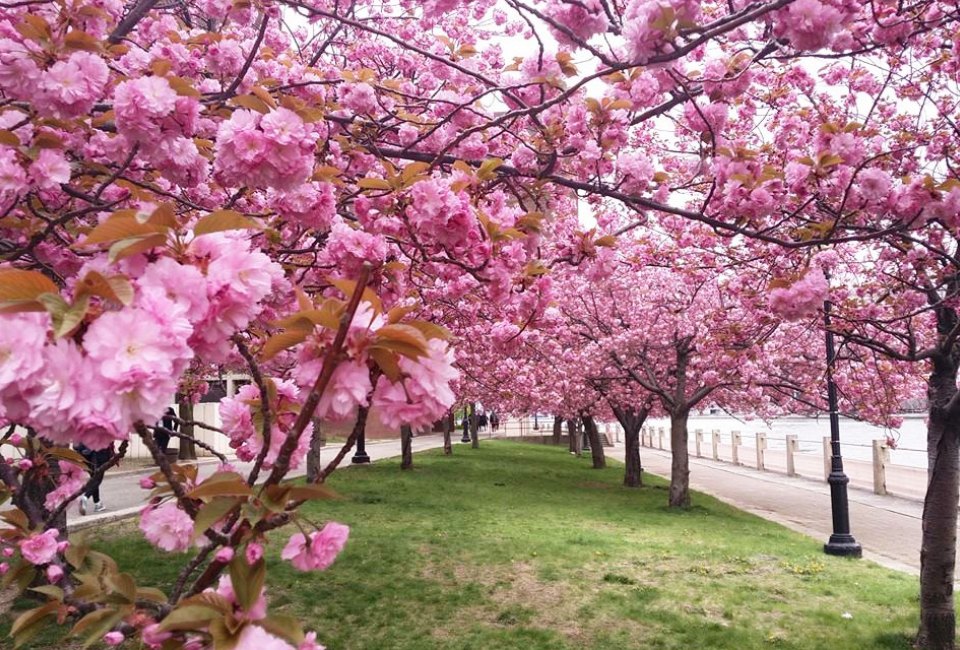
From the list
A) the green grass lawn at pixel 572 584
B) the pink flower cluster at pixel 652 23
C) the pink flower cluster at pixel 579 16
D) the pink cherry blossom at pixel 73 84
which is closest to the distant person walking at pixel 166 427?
the pink cherry blossom at pixel 73 84

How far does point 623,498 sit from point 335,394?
48.2 ft

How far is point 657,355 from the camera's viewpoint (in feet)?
51.7

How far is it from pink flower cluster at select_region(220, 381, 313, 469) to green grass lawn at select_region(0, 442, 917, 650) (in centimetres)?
346

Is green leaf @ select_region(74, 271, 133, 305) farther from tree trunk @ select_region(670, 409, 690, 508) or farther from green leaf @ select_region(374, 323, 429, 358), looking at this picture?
tree trunk @ select_region(670, 409, 690, 508)

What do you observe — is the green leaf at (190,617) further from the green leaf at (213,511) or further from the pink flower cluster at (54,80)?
the pink flower cluster at (54,80)

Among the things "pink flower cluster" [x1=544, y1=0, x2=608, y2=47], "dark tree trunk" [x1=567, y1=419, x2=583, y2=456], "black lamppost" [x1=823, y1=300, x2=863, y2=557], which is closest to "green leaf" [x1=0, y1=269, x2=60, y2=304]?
"pink flower cluster" [x1=544, y1=0, x2=608, y2=47]

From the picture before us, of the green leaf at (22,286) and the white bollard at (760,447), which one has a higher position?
the green leaf at (22,286)

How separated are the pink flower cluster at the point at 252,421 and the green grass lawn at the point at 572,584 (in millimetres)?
3456

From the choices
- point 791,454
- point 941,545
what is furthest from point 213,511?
point 791,454

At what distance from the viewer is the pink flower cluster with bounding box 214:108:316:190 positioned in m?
2.35

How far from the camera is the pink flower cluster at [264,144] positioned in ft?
7.72

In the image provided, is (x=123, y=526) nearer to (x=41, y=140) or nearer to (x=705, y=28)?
(x=41, y=140)

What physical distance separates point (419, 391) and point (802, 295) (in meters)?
3.61

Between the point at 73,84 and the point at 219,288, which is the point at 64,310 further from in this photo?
the point at 73,84
